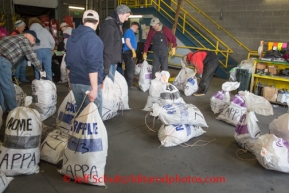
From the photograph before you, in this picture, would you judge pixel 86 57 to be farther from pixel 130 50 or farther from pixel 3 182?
pixel 130 50

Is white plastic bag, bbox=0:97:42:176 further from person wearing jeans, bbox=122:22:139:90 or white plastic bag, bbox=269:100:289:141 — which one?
person wearing jeans, bbox=122:22:139:90

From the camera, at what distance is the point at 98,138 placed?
2141 mm

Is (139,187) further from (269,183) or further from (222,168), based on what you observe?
(269,183)

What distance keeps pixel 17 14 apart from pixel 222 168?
398 inches

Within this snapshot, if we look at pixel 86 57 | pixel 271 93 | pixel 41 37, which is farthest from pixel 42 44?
pixel 271 93

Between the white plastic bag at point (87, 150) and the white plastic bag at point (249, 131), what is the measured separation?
1.67m

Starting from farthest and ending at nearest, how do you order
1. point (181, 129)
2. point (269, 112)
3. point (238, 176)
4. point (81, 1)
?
point (81, 1) < point (181, 129) < point (269, 112) < point (238, 176)

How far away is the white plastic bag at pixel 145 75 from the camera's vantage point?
5516 mm

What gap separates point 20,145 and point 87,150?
2.14ft

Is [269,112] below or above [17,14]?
below

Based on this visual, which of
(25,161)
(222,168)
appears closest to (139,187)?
(222,168)

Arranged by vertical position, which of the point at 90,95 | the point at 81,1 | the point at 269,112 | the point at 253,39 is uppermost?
the point at 81,1

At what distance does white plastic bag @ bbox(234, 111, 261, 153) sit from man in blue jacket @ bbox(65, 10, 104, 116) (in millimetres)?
1773

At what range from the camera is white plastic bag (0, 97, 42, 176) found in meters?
2.19
